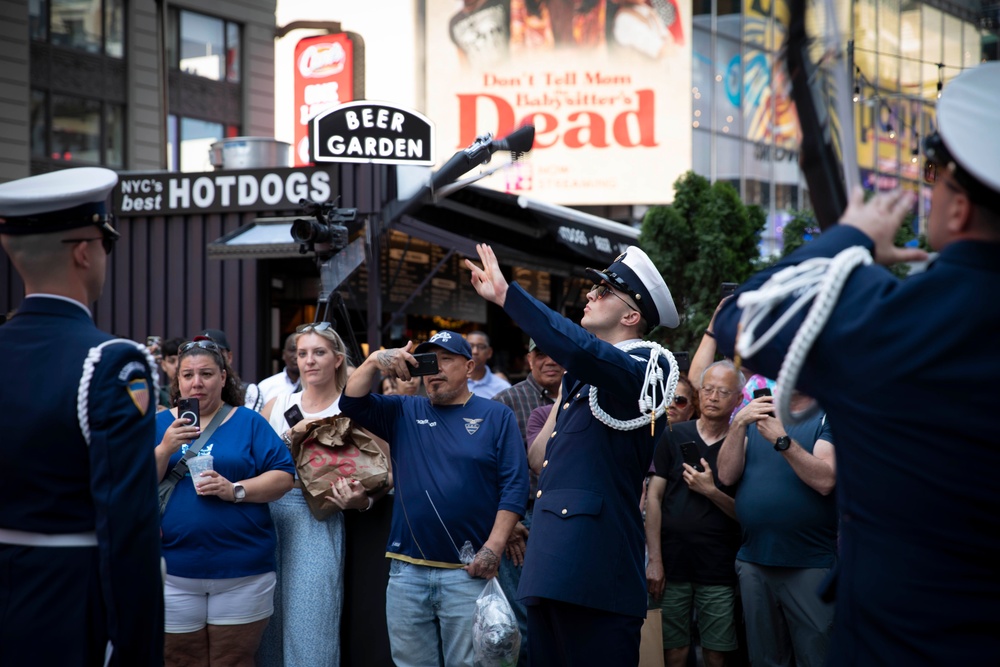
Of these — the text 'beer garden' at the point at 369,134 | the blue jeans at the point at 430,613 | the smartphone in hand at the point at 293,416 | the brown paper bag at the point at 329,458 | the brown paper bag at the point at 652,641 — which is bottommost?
the brown paper bag at the point at 652,641

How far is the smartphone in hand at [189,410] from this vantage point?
4934 mm

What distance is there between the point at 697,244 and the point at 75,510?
1057 cm

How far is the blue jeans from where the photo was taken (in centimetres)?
509

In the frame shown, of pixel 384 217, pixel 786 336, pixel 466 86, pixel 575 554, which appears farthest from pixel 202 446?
pixel 466 86

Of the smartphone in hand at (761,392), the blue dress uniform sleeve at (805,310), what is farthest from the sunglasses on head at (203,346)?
the blue dress uniform sleeve at (805,310)

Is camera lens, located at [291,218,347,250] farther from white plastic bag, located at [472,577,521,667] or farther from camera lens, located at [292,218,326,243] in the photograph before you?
white plastic bag, located at [472,577,521,667]

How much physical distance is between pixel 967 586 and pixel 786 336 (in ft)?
1.94

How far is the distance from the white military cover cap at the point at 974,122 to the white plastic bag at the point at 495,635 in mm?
3326

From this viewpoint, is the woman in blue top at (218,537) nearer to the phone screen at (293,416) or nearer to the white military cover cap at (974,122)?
the phone screen at (293,416)

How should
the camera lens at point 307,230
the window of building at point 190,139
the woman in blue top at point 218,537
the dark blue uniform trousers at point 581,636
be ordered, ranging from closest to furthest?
the dark blue uniform trousers at point 581,636
the woman in blue top at point 218,537
the camera lens at point 307,230
the window of building at point 190,139

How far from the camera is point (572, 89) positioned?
84.7ft

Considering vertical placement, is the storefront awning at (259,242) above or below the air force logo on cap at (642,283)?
above

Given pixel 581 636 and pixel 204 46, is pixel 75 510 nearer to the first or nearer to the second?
pixel 581 636

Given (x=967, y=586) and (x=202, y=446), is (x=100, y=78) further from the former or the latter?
(x=967, y=586)
